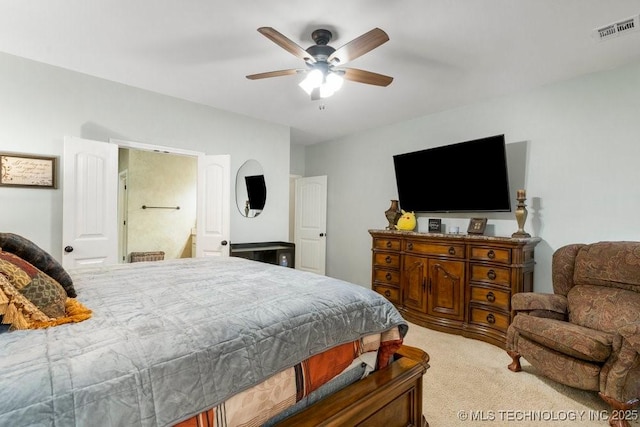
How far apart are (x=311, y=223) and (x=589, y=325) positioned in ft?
13.4

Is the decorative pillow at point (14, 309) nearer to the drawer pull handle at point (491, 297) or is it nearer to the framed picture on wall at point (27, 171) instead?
the framed picture on wall at point (27, 171)

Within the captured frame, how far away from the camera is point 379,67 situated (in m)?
2.82

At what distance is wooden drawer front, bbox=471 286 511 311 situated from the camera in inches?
120

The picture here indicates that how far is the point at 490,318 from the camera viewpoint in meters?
3.16

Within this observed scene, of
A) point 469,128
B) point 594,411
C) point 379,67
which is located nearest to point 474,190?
point 469,128

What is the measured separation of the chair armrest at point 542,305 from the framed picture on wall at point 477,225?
1.06m

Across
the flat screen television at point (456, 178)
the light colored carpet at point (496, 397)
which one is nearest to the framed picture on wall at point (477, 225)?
the flat screen television at point (456, 178)

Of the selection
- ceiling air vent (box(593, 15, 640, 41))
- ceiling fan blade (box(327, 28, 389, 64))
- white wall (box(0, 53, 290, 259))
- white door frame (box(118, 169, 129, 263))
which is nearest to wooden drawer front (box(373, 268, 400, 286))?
white wall (box(0, 53, 290, 259))

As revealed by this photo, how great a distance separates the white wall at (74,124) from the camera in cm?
A: 279

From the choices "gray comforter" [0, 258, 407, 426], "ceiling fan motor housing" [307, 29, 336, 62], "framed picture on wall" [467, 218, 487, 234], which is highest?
"ceiling fan motor housing" [307, 29, 336, 62]

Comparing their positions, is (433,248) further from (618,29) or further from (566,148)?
(618,29)

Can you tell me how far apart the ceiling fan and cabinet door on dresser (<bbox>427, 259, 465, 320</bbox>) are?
2.11 metres

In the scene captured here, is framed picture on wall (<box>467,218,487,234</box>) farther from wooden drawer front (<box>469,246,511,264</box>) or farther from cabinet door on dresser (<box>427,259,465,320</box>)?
cabinet door on dresser (<box>427,259,465,320</box>)

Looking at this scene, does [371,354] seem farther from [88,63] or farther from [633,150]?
[88,63]
